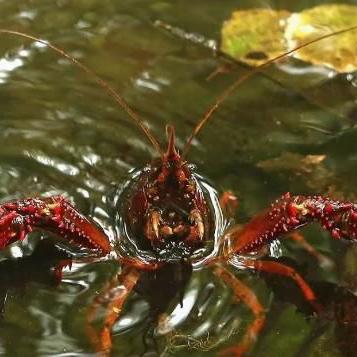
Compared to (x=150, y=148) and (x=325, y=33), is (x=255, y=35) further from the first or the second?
(x=150, y=148)

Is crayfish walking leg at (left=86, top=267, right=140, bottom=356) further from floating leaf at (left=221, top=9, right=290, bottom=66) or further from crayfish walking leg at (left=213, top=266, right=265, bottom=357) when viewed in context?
floating leaf at (left=221, top=9, right=290, bottom=66)

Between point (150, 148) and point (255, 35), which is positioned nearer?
point (150, 148)

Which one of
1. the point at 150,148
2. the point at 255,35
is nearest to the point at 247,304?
the point at 150,148

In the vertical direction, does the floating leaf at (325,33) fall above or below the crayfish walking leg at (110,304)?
above

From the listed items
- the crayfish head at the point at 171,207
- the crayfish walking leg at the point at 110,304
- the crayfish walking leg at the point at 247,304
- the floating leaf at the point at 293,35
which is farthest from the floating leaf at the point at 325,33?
the crayfish walking leg at the point at 110,304

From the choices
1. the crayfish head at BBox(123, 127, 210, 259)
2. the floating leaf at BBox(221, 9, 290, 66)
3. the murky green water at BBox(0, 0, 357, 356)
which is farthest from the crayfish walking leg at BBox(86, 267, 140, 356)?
the floating leaf at BBox(221, 9, 290, 66)

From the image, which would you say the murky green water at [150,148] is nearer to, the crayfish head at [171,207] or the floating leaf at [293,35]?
the floating leaf at [293,35]
